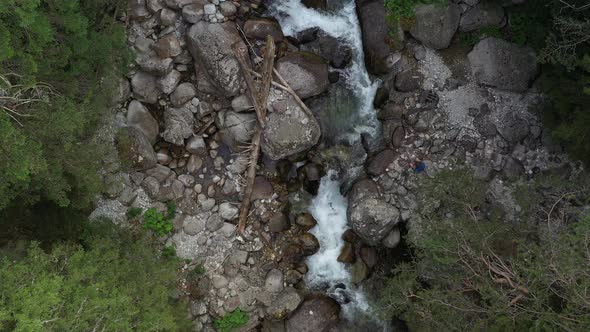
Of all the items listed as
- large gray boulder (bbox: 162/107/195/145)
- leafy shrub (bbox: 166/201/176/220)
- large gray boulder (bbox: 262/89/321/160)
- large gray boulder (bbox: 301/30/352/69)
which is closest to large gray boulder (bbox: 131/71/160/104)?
large gray boulder (bbox: 162/107/195/145)

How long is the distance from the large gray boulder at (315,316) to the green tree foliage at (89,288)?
9.24ft

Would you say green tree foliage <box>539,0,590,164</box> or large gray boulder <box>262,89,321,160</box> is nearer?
green tree foliage <box>539,0,590,164</box>

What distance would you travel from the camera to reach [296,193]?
1218cm

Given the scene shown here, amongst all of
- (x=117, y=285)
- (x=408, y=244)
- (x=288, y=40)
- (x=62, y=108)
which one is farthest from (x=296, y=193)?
(x=62, y=108)

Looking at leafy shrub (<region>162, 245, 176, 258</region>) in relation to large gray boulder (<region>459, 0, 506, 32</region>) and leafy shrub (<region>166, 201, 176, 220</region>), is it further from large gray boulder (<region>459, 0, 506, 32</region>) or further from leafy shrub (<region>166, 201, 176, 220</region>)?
large gray boulder (<region>459, 0, 506, 32</region>)

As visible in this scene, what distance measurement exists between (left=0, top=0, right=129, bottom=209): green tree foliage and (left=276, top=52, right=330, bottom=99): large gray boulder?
12.8 ft

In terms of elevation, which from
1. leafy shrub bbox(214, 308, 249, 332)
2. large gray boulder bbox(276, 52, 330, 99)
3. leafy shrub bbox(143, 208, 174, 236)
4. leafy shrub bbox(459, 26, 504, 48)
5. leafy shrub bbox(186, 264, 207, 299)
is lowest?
leafy shrub bbox(214, 308, 249, 332)

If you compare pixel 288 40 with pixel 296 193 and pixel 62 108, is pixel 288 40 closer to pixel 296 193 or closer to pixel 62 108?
pixel 296 193

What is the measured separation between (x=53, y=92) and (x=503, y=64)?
10.3 meters

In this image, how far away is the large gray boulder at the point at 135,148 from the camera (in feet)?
36.3

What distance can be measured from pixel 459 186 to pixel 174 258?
6.95 meters

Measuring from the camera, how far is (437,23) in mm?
11773

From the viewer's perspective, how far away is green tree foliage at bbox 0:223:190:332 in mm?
6398

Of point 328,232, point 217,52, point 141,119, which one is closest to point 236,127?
point 217,52
